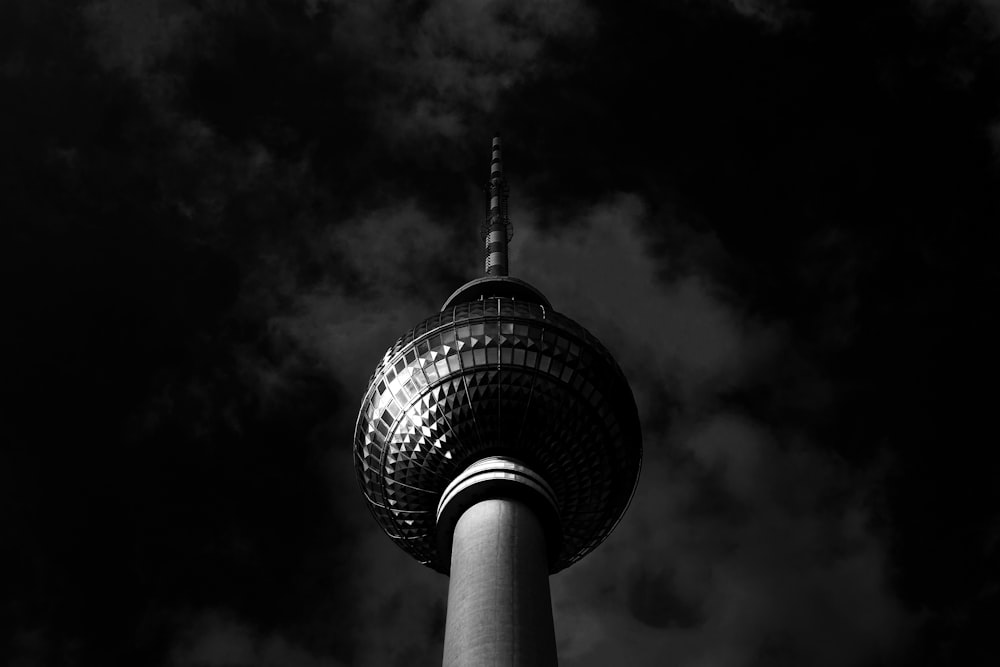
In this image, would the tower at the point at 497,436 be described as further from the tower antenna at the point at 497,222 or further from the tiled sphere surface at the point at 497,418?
the tower antenna at the point at 497,222

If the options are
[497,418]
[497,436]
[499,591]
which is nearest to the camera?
[499,591]

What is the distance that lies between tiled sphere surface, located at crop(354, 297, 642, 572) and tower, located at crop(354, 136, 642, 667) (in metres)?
0.05

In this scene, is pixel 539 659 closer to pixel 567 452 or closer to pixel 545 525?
pixel 545 525

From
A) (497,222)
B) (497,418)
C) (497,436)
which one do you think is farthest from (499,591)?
(497,222)

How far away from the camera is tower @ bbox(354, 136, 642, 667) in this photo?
140 ft

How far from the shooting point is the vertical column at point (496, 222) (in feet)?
194

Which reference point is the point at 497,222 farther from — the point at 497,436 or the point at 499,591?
the point at 499,591

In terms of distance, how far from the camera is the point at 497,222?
205 feet

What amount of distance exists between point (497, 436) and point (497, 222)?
65.4 ft

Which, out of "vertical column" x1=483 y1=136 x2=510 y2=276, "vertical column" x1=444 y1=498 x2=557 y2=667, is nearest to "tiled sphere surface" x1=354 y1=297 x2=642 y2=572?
"vertical column" x1=444 y1=498 x2=557 y2=667

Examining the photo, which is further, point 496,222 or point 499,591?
point 496,222

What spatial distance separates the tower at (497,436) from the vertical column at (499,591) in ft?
0.40

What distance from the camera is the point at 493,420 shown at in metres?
45.7

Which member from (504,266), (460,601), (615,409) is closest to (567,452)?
(615,409)
